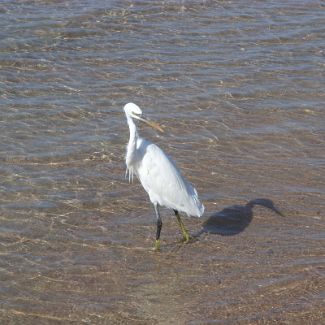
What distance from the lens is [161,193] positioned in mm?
7539

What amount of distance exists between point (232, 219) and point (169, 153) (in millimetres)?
1599

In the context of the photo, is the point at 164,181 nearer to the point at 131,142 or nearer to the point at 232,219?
the point at 131,142

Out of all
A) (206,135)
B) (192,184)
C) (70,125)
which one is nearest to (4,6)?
(70,125)

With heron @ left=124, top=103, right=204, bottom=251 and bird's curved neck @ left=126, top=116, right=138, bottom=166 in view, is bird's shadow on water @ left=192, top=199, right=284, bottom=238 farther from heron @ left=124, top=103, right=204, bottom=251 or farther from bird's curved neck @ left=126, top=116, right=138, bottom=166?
bird's curved neck @ left=126, top=116, right=138, bottom=166

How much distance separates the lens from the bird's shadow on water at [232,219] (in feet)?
25.4

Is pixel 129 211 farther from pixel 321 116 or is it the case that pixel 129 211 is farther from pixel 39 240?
pixel 321 116

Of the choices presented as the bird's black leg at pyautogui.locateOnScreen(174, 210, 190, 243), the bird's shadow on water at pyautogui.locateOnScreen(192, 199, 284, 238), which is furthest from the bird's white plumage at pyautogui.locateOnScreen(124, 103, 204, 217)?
the bird's shadow on water at pyautogui.locateOnScreen(192, 199, 284, 238)

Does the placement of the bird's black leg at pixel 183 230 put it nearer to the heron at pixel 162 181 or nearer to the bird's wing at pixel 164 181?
the heron at pixel 162 181

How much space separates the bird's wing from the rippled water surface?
1.09 ft

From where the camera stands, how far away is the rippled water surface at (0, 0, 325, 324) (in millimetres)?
6609

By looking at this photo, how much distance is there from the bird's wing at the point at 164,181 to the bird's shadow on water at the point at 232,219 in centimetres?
33

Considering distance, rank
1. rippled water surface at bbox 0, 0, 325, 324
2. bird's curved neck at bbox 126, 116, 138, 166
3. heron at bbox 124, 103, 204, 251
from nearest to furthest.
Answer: rippled water surface at bbox 0, 0, 325, 324 < bird's curved neck at bbox 126, 116, 138, 166 < heron at bbox 124, 103, 204, 251

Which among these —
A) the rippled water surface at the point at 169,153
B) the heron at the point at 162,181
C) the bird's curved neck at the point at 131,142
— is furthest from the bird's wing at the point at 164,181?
the rippled water surface at the point at 169,153

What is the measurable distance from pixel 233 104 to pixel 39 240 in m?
3.90
